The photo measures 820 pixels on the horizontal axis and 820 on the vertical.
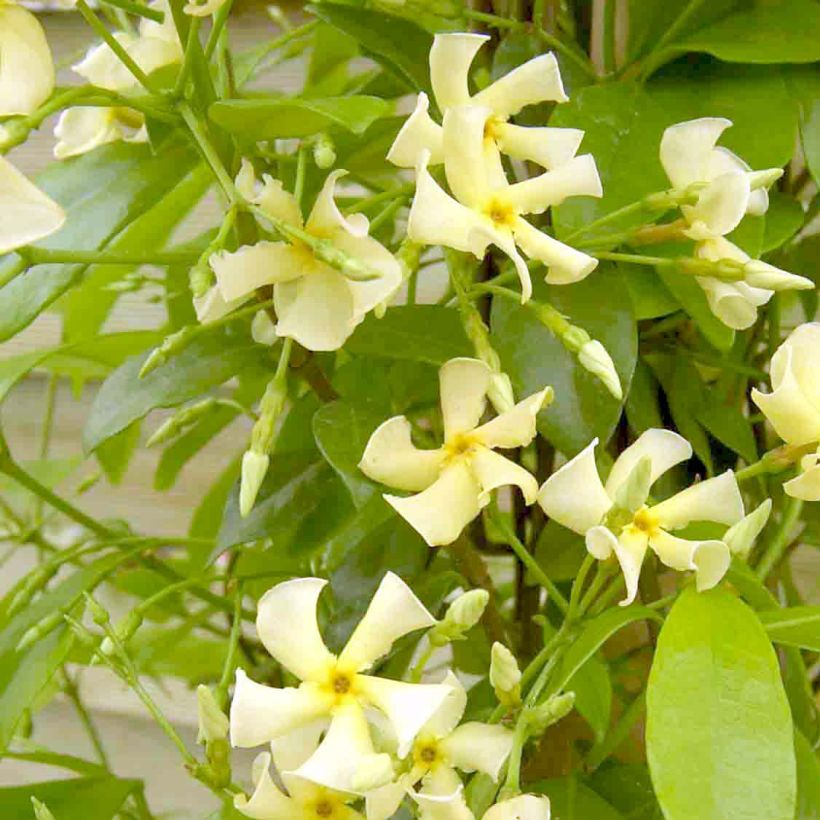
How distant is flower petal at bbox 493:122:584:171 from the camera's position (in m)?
0.36

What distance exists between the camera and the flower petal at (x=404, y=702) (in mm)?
→ 323

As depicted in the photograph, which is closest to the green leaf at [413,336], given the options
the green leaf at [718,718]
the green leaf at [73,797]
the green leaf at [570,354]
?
the green leaf at [570,354]

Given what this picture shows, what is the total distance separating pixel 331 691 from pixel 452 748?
45 mm

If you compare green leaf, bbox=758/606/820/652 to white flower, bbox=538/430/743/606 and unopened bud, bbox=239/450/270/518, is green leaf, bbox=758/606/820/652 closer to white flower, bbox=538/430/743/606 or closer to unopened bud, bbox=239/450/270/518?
white flower, bbox=538/430/743/606

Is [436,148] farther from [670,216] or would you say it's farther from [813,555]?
[813,555]

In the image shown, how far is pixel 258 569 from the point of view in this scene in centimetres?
56

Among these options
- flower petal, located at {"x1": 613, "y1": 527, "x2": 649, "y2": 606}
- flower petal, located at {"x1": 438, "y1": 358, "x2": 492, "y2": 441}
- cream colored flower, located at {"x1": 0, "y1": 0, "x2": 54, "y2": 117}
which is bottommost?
flower petal, located at {"x1": 613, "y1": 527, "x2": 649, "y2": 606}

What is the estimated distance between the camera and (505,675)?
1.14 feet

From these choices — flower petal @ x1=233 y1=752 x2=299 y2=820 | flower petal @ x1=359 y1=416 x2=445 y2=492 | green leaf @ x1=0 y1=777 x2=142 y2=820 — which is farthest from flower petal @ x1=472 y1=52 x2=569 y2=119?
green leaf @ x1=0 y1=777 x2=142 y2=820

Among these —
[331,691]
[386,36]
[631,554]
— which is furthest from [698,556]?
[386,36]

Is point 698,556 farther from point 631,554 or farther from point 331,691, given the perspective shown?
point 331,691

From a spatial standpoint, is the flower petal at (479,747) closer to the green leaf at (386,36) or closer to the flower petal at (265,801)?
the flower petal at (265,801)

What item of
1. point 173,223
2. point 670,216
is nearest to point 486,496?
point 670,216

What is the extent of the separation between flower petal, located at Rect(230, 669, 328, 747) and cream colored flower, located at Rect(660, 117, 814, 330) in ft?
0.62
